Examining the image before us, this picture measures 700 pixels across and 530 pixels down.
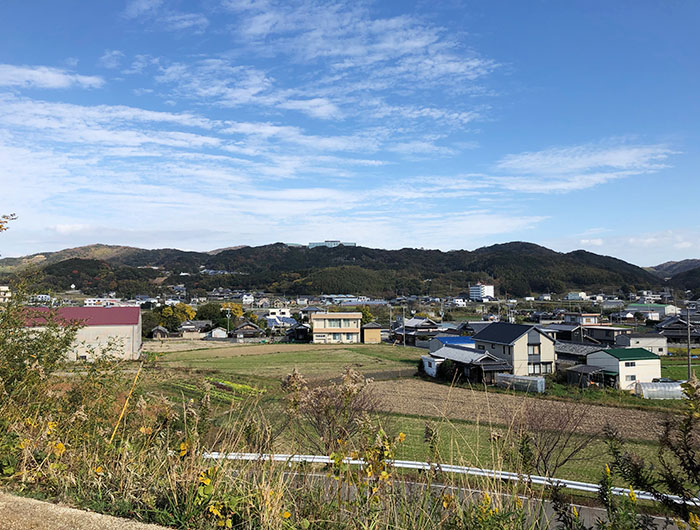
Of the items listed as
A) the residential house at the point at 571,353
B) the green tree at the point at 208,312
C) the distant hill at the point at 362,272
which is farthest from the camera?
the distant hill at the point at 362,272

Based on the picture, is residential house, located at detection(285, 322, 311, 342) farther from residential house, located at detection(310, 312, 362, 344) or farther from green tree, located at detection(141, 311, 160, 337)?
green tree, located at detection(141, 311, 160, 337)

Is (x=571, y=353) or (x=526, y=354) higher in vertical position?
(x=526, y=354)

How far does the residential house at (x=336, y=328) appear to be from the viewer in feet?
125

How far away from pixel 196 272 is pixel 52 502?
122 metres

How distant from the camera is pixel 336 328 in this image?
38.3 metres

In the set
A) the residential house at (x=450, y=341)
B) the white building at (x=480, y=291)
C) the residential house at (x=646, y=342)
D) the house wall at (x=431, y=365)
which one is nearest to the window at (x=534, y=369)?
the house wall at (x=431, y=365)

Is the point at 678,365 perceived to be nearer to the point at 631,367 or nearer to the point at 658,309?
the point at 631,367

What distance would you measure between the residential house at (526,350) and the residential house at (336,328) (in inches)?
644

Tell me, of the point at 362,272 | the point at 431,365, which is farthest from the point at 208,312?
the point at 362,272

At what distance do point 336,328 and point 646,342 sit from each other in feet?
71.8

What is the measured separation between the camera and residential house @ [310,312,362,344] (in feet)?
125

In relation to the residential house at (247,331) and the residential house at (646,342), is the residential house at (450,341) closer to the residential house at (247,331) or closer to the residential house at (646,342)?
the residential house at (646,342)

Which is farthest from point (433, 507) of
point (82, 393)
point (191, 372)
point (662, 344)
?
point (662, 344)

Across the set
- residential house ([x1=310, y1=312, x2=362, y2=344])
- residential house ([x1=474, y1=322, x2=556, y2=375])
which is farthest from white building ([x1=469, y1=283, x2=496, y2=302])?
residential house ([x1=474, y1=322, x2=556, y2=375])
